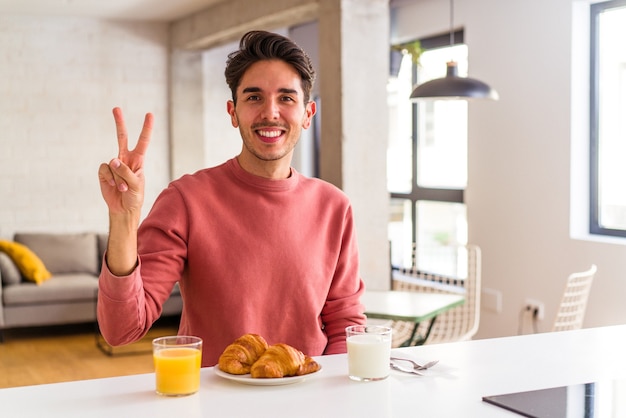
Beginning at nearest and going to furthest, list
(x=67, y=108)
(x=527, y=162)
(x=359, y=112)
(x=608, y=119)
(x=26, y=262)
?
(x=359, y=112), (x=608, y=119), (x=527, y=162), (x=26, y=262), (x=67, y=108)

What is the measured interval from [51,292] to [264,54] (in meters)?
4.98

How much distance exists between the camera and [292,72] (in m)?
1.89

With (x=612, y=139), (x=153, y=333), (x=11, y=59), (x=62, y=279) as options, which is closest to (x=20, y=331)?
(x=62, y=279)

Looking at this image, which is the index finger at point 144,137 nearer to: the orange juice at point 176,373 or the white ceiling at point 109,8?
the orange juice at point 176,373

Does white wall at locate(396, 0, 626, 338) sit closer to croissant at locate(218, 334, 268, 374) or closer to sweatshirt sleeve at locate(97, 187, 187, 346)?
sweatshirt sleeve at locate(97, 187, 187, 346)

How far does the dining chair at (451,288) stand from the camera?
459 cm

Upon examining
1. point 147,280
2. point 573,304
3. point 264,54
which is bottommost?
point 573,304

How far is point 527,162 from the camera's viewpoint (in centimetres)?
526

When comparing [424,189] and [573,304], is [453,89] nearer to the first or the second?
[573,304]

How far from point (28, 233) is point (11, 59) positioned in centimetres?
149

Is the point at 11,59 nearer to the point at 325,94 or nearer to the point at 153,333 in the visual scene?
the point at 153,333

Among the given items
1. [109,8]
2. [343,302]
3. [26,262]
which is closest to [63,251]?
[26,262]

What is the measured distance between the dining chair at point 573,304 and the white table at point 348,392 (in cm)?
215

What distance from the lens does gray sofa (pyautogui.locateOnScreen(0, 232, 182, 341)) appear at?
6.30 m
